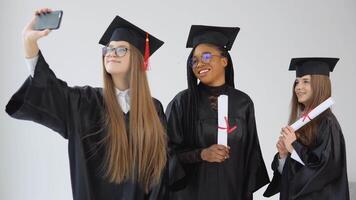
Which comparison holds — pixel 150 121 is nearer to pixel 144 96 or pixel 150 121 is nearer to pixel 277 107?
pixel 144 96

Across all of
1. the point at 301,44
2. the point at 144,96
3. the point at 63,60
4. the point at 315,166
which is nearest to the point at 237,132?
the point at 315,166

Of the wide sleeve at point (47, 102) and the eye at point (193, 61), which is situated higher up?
the eye at point (193, 61)

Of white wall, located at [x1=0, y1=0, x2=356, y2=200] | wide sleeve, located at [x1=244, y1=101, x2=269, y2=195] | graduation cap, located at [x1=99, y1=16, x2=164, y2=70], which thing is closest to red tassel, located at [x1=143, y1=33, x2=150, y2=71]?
graduation cap, located at [x1=99, y1=16, x2=164, y2=70]

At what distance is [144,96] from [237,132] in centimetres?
62

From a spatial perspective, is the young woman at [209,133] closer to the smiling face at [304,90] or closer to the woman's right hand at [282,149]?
the woman's right hand at [282,149]

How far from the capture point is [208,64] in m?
2.27

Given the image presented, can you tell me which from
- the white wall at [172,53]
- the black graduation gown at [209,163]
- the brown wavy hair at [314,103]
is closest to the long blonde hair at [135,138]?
the black graduation gown at [209,163]

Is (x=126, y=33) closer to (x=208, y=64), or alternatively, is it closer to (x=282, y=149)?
(x=208, y=64)

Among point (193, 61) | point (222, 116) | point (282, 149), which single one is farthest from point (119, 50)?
point (282, 149)

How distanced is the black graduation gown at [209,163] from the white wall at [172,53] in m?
1.57

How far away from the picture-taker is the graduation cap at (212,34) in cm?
232

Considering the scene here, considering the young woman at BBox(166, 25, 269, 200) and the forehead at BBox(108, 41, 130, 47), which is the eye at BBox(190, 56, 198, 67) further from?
the forehead at BBox(108, 41, 130, 47)

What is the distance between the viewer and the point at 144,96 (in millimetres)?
1930

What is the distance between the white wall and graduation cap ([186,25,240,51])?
5.01 ft
